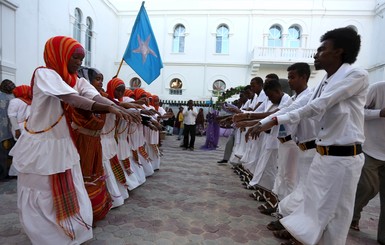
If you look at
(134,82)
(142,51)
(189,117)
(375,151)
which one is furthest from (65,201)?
(134,82)

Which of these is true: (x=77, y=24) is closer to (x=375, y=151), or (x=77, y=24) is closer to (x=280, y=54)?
(x=280, y=54)

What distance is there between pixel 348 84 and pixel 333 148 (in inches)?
20.4

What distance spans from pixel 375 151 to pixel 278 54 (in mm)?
17686

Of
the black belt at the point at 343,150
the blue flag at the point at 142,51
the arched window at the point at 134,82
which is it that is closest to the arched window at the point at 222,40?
the arched window at the point at 134,82

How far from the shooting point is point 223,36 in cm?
2070

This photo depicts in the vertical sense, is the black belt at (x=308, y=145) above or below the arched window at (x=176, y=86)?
below

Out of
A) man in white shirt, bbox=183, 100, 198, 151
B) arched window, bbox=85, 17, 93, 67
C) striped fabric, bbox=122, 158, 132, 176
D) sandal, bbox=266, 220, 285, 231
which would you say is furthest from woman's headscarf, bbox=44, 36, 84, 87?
arched window, bbox=85, 17, 93, 67

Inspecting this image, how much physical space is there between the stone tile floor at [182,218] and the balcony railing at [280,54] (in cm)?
1586

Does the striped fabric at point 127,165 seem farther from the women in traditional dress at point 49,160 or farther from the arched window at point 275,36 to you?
the arched window at point 275,36

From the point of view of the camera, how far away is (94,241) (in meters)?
2.72

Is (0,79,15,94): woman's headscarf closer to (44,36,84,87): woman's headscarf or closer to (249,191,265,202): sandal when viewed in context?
(44,36,84,87): woman's headscarf

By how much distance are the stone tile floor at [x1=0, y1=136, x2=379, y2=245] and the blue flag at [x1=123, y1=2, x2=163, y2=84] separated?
2.59 m

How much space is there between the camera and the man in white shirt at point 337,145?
78.8 inches

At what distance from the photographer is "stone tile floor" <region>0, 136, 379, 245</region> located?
112 inches
